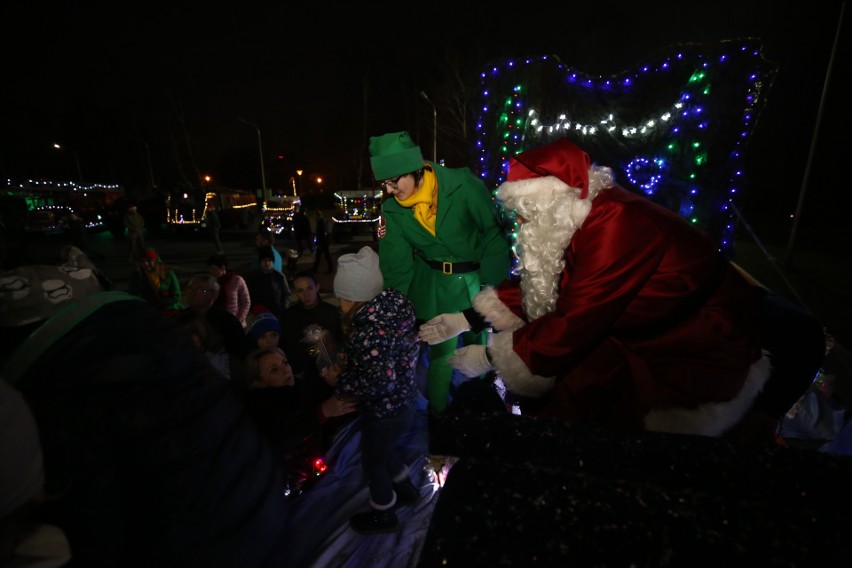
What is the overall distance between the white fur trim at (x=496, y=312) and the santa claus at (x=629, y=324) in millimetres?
139

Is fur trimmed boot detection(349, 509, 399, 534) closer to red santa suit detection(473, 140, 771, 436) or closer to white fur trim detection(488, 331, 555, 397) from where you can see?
red santa suit detection(473, 140, 771, 436)

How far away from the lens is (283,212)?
2288 cm

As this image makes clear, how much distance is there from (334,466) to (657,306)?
274 cm

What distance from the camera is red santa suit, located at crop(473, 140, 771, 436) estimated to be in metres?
1.63

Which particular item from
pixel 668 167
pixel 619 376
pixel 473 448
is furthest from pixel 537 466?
pixel 668 167

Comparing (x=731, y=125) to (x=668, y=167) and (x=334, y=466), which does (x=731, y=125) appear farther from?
(x=334, y=466)

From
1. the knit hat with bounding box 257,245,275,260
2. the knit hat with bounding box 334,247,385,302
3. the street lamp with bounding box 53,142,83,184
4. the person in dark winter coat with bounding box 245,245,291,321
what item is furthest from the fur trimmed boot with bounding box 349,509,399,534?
the street lamp with bounding box 53,142,83,184

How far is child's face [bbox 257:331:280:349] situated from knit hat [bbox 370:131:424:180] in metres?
1.64

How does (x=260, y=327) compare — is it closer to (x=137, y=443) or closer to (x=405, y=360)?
(x=405, y=360)

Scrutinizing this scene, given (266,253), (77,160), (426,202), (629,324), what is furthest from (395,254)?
(77,160)

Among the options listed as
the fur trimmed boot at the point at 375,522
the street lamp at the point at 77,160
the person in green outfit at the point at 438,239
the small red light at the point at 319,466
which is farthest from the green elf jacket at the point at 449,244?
the street lamp at the point at 77,160

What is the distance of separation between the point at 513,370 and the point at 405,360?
0.97m

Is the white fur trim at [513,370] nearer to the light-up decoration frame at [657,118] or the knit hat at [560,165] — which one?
the knit hat at [560,165]

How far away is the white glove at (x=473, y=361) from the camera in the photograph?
1.95 metres
